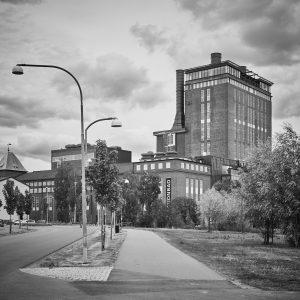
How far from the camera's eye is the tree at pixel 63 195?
129875 millimetres

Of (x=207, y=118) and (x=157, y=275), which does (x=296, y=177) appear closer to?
(x=157, y=275)

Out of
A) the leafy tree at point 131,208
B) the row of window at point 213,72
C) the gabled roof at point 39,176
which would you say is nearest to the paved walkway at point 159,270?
the leafy tree at point 131,208

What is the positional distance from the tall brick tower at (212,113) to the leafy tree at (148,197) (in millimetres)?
66336

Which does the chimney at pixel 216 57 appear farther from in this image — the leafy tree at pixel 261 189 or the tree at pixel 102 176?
the tree at pixel 102 176

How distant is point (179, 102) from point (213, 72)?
16952mm

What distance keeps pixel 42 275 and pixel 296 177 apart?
25101 mm

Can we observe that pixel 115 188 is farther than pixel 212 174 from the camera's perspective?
No

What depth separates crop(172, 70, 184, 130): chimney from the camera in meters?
190

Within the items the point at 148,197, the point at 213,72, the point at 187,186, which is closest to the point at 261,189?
the point at 148,197

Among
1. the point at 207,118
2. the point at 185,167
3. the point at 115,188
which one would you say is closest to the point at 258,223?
the point at 115,188

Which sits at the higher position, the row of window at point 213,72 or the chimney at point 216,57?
the chimney at point 216,57

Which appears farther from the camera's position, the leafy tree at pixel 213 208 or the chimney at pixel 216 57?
the chimney at pixel 216 57

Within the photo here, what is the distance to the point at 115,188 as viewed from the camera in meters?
32.8

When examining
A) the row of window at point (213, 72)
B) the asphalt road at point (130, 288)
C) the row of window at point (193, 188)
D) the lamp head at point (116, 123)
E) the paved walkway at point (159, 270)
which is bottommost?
the paved walkway at point (159, 270)
